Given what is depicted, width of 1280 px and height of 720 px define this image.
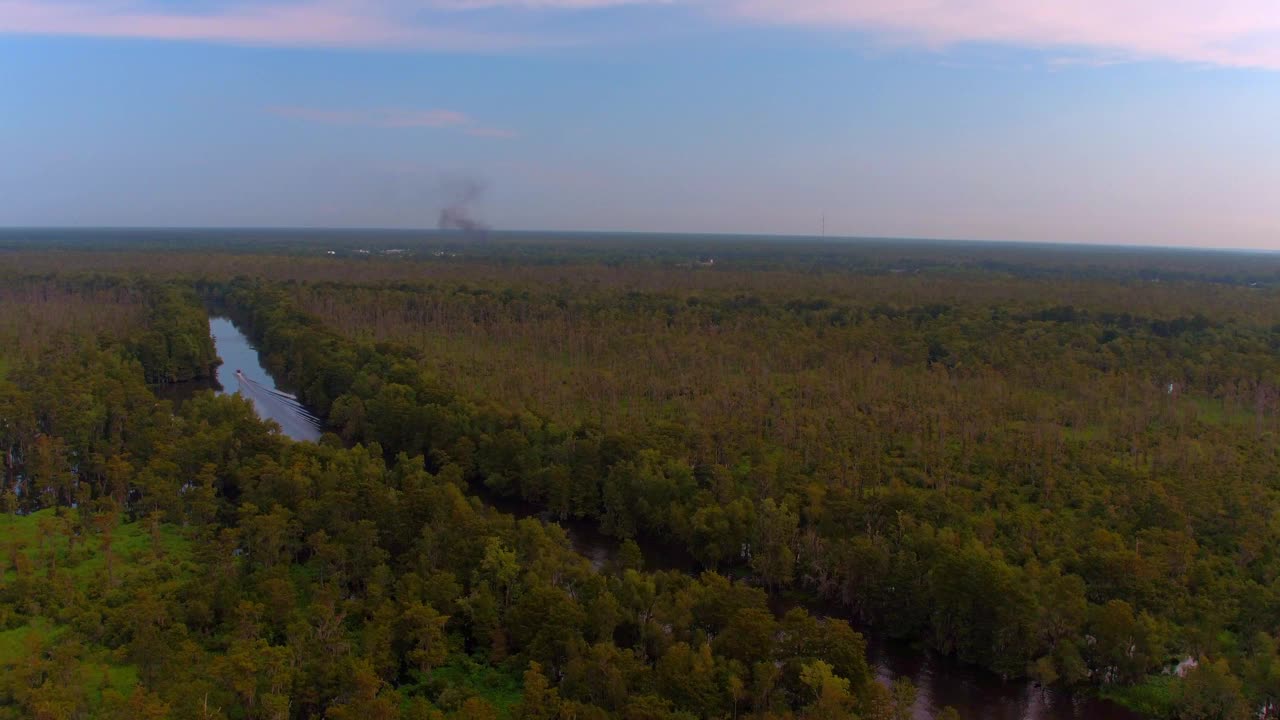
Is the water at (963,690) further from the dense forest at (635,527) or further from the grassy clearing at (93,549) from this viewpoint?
the grassy clearing at (93,549)

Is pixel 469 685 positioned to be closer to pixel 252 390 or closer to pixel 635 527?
pixel 635 527

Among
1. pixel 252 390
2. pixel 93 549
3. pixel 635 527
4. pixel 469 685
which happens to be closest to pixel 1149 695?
pixel 635 527

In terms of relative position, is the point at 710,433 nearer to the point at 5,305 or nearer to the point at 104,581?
the point at 104,581

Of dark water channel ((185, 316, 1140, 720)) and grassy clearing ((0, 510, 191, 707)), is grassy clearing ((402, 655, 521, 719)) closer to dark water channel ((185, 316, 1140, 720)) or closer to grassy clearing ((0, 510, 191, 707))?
grassy clearing ((0, 510, 191, 707))

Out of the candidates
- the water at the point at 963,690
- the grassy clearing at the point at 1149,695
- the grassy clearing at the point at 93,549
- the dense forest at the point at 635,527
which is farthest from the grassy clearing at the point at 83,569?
the grassy clearing at the point at 1149,695

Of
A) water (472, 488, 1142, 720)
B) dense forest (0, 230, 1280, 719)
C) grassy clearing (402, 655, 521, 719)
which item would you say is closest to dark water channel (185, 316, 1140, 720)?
water (472, 488, 1142, 720)

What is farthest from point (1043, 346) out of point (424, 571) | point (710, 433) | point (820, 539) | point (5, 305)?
point (5, 305)

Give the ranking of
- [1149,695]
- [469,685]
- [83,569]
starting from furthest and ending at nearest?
[83,569] → [1149,695] → [469,685]
